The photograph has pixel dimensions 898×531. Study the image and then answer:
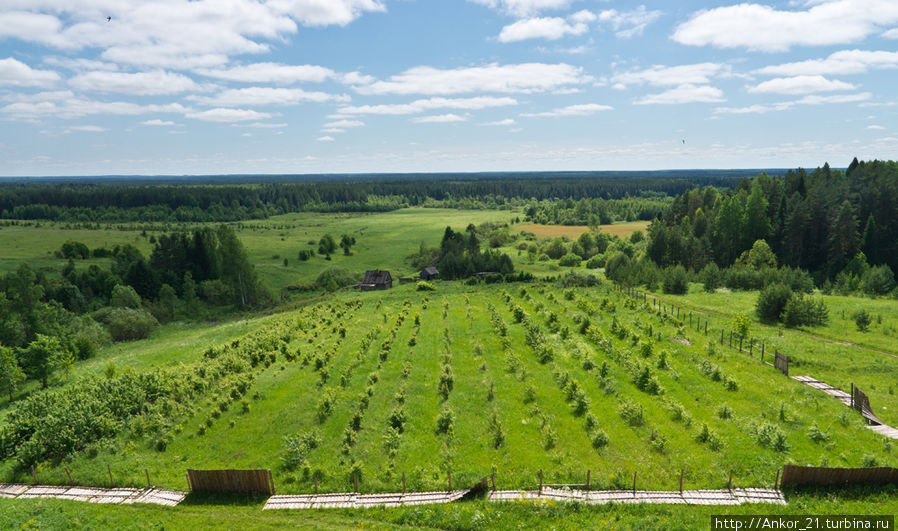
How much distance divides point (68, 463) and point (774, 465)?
122 feet

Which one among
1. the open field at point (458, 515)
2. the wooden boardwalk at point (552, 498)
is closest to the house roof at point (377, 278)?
the wooden boardwalk at point (552, 498)

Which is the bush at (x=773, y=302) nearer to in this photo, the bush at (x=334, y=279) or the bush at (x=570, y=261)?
the bush at (x=570, y=261)

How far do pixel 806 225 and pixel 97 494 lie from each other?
106243mm

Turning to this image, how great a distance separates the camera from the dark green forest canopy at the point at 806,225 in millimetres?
81688

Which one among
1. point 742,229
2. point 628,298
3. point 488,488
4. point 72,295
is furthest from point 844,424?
point 72,295

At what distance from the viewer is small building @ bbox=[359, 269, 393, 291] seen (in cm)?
9350

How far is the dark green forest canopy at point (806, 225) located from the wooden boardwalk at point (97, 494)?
92757 mm

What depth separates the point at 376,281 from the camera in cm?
9456

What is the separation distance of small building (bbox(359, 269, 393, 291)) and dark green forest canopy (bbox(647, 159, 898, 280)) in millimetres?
55462

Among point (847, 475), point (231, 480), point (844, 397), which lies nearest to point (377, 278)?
point (231, 480)

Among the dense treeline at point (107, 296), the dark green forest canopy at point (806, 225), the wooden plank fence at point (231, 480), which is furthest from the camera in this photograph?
the dark green forest canopy at point (806, 225)

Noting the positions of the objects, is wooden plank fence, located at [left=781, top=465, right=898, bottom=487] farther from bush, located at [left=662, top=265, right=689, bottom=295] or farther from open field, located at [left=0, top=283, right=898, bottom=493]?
bush, located at [left=662, top=265, right=689, bottom=295]

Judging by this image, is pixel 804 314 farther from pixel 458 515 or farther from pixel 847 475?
pixel 458 515

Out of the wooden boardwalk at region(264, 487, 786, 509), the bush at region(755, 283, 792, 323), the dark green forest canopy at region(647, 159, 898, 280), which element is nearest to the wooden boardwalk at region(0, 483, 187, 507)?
the wooden boardwalk at region(264, 487, 786, 509)
